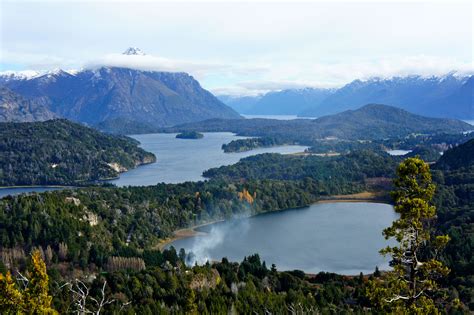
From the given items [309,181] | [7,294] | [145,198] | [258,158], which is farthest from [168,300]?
[258,158]

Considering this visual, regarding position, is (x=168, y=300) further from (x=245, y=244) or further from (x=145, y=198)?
(x=145, y=198)

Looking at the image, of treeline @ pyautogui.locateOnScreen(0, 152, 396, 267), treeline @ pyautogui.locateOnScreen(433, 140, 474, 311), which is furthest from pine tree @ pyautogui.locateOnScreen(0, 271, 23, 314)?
treeline @ pyautogui.locateOnScreen(0, 152, 396, 267)

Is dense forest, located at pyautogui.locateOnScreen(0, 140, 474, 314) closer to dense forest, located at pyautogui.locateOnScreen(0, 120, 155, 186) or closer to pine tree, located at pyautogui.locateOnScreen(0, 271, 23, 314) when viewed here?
pine tree, located at pyautogui.locateOnScreen(0, 271, 23, 314)

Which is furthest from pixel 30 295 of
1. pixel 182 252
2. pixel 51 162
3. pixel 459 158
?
pixel 51 162

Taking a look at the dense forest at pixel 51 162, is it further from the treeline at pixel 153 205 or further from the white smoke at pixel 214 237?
the white smoke at pixel 214 237

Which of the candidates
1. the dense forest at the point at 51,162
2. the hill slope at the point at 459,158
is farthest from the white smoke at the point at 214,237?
the dense forest at the point at 51,162

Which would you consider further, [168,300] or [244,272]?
[244,272]

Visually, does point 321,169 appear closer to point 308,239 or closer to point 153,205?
point 153,205
